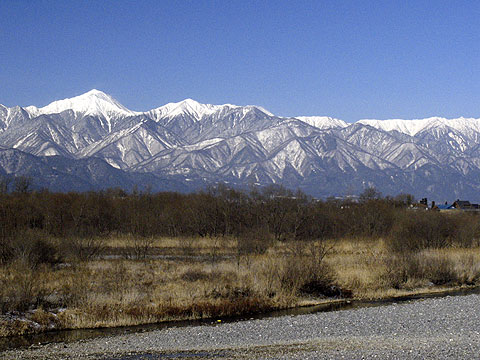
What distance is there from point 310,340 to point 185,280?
43.4 feet

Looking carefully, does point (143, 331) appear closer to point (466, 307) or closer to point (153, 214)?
point (466, 307)

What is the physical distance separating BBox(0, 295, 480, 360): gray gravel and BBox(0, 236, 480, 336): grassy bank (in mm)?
3372

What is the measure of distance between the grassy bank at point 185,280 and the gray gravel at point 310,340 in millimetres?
3372

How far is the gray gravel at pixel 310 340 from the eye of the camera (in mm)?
21406

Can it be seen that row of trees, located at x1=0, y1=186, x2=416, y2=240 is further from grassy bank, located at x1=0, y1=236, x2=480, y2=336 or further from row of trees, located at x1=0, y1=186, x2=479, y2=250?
grassy bank, located at x1=0, y1=236, x2=480, y2=336

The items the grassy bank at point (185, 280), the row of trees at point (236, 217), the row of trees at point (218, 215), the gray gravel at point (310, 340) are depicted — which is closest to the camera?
the gray gravel at point (310, 340)

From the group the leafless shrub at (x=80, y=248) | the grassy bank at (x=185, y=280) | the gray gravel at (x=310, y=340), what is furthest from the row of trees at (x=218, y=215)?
the gray gravel at (x=310, y=340)

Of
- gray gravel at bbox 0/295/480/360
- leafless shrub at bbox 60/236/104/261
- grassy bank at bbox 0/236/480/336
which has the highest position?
leafless shrub at bbox 60/236/104/261

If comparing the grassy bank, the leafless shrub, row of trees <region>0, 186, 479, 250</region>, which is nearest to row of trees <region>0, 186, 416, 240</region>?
row of trees <region>0, 186, 479, 250</region>

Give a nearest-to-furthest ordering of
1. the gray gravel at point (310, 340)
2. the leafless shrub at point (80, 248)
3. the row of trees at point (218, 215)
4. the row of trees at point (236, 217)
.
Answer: the gray gravel at point (310, 340)
the leafless shrub at point (80, 248)
the row of trees at point (236, 217)
the row of trees at point (218, 215)

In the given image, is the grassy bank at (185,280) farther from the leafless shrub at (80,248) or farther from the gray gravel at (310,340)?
the gray gravel at (310,340)

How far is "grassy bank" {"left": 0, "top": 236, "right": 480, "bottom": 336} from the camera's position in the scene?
29031 mm

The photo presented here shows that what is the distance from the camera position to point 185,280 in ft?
118

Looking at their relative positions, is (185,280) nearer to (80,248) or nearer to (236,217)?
(80,248)
